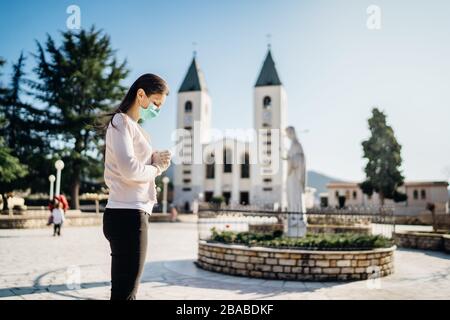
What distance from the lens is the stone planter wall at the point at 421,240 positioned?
12859 millimetres

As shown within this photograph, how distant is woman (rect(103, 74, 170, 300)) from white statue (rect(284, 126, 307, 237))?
8.12 metres

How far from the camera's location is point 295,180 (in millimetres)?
10102

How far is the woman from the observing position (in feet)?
6.35

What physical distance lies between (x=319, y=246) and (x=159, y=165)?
19.6 feet

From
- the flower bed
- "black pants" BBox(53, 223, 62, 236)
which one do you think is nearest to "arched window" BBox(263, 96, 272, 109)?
"black pants" BBox(53, 223, 62, 236)

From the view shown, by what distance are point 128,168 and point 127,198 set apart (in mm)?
188

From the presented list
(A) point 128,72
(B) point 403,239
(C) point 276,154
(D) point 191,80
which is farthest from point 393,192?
(D) point 191,80

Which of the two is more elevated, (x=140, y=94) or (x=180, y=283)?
(x=140, y=94)

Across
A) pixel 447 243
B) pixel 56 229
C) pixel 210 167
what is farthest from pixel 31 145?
pixel 447 243

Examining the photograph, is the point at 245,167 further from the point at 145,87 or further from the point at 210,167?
the point at 145,87

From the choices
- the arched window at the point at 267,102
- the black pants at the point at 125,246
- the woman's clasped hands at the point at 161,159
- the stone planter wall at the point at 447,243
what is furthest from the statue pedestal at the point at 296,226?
the arched window at the point at 267,102

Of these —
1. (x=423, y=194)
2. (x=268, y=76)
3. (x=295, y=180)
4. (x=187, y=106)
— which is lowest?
(x=423, y=194)
